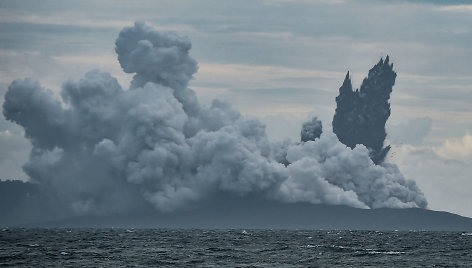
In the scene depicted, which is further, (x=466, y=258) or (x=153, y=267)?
(x=466, y=258)

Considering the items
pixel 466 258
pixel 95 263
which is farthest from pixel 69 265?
pixel 466 258

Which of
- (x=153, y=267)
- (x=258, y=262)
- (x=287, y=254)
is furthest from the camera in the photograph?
(x=287, y=254)

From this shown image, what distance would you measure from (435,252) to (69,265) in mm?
79657

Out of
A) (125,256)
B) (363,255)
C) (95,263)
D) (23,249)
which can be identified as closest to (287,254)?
(363,255)

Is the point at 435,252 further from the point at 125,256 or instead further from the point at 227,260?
the point at 125,256

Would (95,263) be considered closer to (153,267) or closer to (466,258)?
(153,267)

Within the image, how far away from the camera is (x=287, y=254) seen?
159625mm

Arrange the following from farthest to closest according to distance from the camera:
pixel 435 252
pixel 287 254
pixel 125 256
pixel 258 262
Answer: pixel 435 252 < pixel 287 254 < pixel 125 256 < pixel 258 262

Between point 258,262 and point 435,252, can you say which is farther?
point 435,252

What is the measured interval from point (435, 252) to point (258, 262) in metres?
49.8

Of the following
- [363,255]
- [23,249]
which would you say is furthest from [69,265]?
[363,255]

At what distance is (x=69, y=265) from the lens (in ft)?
417

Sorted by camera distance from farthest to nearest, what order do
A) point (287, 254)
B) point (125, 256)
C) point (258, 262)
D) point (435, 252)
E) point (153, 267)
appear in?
point (435, 252)
point (287, 254)
point (125, 256)
point (258, 262)
point (153, 267)

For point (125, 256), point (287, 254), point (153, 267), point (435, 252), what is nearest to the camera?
point (153, 267)
